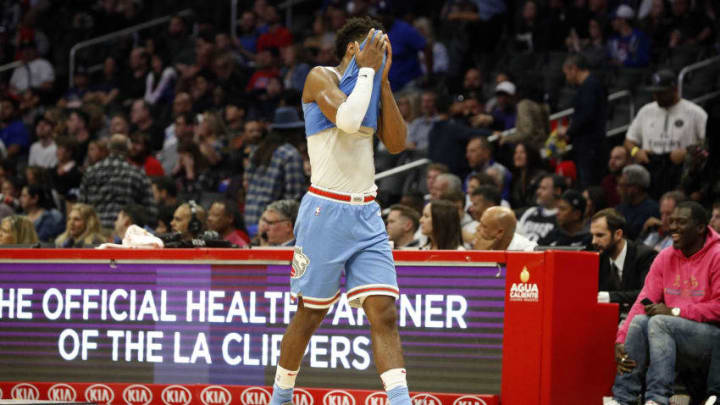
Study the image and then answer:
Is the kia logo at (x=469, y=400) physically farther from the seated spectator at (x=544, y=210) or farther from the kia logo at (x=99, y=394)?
the seated spectator at (x=544, y=210)

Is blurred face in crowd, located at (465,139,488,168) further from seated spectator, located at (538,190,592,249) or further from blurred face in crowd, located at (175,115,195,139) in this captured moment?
blurred face in crowd, located at (175,115,195,139)

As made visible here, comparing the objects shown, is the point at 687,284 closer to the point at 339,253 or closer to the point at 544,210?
the point at 339,253

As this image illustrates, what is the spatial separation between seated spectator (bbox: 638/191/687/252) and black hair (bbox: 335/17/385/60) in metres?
4.89

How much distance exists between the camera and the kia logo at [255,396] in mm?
7066

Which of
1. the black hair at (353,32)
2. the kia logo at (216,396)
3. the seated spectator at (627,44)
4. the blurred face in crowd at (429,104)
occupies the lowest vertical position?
the kia logo at (216,396)

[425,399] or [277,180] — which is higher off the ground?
[277,180]

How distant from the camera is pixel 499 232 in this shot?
841 cm

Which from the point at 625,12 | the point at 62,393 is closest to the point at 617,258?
the point at 62,393

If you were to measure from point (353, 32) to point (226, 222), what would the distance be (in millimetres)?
5141

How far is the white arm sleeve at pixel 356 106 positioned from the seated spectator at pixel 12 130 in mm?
12627

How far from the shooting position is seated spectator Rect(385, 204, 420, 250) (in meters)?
9.77

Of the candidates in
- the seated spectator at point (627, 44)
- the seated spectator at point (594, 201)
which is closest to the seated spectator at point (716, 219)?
the seated spectator at point (594, 201)

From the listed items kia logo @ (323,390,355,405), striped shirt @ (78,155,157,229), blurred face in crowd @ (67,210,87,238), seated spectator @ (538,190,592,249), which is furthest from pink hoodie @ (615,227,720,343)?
striped shirt @ (78,155,157,229)

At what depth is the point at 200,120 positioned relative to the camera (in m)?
16.5
